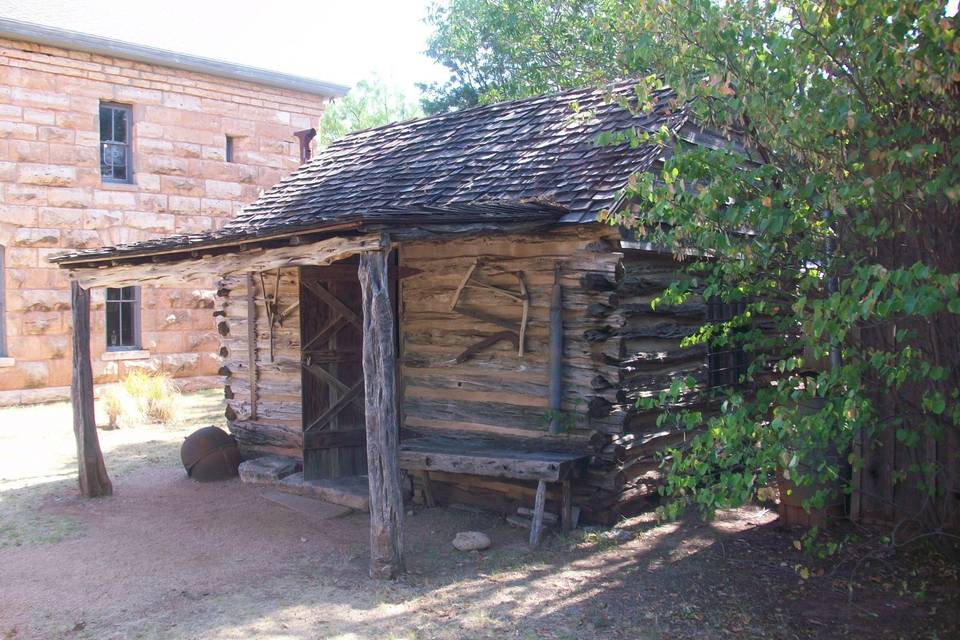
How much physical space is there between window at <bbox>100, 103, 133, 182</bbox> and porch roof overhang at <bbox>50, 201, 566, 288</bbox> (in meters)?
8.11

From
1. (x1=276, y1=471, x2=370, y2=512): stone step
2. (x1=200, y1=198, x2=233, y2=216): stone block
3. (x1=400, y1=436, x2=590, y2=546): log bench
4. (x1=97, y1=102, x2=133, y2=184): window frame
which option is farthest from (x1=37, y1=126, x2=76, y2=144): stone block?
(x1=400, y1=436, x2=590, y2=546): log bench

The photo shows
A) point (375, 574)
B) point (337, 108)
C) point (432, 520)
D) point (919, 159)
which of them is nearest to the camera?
point (919, 159)

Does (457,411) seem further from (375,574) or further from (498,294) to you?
(375,574)

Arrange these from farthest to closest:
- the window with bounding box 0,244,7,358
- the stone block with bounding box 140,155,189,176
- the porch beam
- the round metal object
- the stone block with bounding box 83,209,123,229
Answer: the stone block with bounding box 140,155,189,176, the stone block with bounding box 83,209,123,229, the window with bounding box 0,244,7,358, the round metal object, the porch beam

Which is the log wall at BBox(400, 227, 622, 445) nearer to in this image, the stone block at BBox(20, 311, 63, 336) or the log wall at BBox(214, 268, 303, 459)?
the log wall at BBox(214, 268, 303, 459)

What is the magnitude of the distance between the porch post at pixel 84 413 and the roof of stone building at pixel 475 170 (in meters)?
0.78

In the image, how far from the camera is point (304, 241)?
6.83m

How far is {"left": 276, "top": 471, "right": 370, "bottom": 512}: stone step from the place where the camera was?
8445 millimetres

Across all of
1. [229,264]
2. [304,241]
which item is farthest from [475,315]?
[229,264]

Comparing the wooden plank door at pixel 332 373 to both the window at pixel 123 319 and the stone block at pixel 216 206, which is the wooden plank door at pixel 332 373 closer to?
the window at pixel 123 319

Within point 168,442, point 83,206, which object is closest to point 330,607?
point 168,442

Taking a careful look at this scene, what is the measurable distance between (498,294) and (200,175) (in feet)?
36.1

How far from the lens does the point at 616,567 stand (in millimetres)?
6570

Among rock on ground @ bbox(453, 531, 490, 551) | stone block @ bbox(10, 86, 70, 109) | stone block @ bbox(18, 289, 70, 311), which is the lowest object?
rock on ground @ bbox(453, 531, 490, 551)
